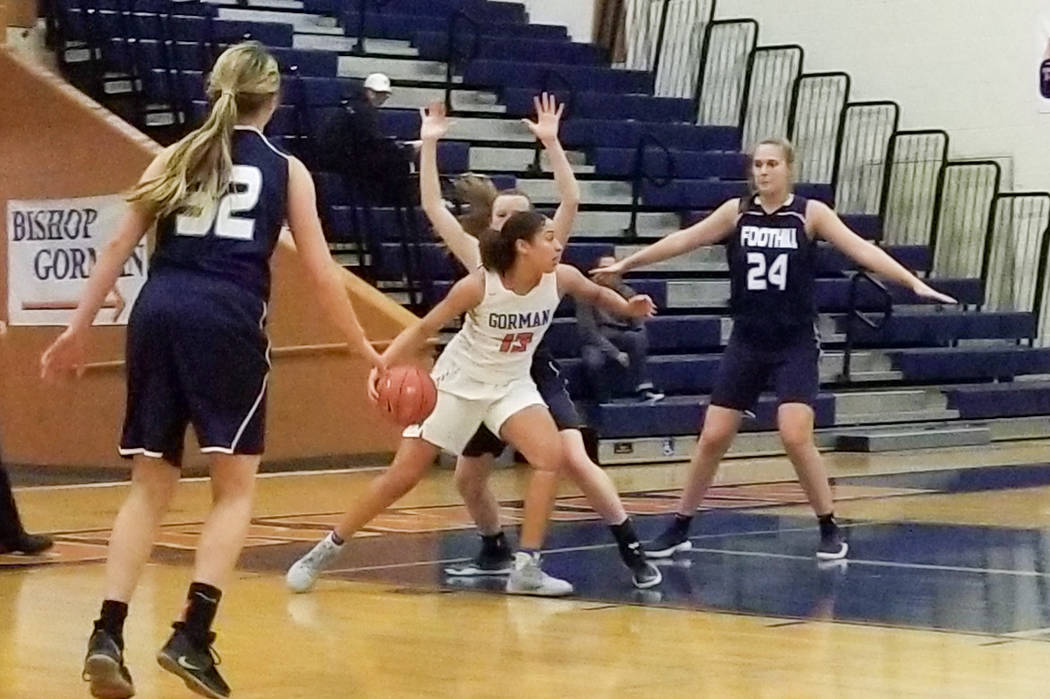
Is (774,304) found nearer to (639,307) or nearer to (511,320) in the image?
(639,307)

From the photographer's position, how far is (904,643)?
19.7 ft

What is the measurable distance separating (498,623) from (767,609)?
3.17ft

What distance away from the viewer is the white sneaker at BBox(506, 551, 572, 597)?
A: 7.14 metres

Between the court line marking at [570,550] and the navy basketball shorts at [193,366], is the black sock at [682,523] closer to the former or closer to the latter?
the court line marking at [570,550]

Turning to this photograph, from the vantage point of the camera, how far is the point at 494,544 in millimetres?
7777

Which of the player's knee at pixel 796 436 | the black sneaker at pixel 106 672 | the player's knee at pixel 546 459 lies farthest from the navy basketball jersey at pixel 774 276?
the black sneaker at pixel 106 672

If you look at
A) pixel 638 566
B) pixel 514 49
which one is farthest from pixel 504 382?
pixel 514 49

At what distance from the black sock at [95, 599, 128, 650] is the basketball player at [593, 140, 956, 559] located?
3322 millimetres

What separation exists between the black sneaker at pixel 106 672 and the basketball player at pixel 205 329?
0.05 m

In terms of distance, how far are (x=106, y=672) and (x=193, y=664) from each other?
0.74ft

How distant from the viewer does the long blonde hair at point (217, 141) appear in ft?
16.7

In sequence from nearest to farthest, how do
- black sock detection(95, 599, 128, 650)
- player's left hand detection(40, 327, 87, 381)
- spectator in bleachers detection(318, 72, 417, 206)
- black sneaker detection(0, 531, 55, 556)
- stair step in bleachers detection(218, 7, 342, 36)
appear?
1. black sock detection(95, 599, 128, 650)
2. player's left hand detection(40, 327, 87, 381)
3. black sneaker detection(0, 531, 55, 556)
4. spectator in bleachers detection(318, 72, 417, 206)
5. stair step in bleachers detection(218, 7, 342, 36)

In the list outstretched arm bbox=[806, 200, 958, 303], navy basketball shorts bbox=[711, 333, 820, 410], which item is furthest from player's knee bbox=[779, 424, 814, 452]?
outstretched arm bbox=[806, 200, 958, 303]

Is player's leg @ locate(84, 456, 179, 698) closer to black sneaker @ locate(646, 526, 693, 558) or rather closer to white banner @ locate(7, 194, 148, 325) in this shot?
black sneaker @ locate(646, 526, 693, 558)
